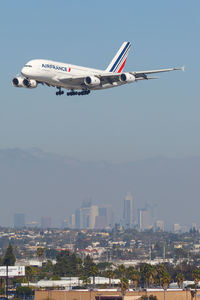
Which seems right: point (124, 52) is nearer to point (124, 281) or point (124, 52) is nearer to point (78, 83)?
point (78, 83)

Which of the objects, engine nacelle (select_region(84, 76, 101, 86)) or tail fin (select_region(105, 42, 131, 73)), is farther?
tail fin (select_region(105, 42, 131, 73))

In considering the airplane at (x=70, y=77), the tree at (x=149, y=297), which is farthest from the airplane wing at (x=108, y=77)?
the tree at (x=149, y=297)

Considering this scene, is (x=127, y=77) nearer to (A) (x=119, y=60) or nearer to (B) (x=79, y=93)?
(B) (x=79, y=93)

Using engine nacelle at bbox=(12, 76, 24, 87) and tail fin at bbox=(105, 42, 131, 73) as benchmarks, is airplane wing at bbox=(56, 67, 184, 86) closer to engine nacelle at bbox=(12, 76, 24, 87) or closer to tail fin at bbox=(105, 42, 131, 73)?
engine nacelle at bbox=(12, 76, 24, 87)

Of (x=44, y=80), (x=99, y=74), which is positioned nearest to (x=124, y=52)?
(x=99, y=74)

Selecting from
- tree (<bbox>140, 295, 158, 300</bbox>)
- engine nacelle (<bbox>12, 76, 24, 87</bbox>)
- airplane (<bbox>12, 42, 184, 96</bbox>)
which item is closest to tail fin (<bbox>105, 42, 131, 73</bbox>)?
airplane (<bbox>12, 42, 184, 96</bbox>)

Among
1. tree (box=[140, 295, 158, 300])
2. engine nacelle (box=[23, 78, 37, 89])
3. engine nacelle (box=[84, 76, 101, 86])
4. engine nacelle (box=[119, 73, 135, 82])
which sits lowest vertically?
tree (box=[140, 295, 158, 300])

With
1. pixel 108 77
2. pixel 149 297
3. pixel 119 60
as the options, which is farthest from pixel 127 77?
pixel 149 297
